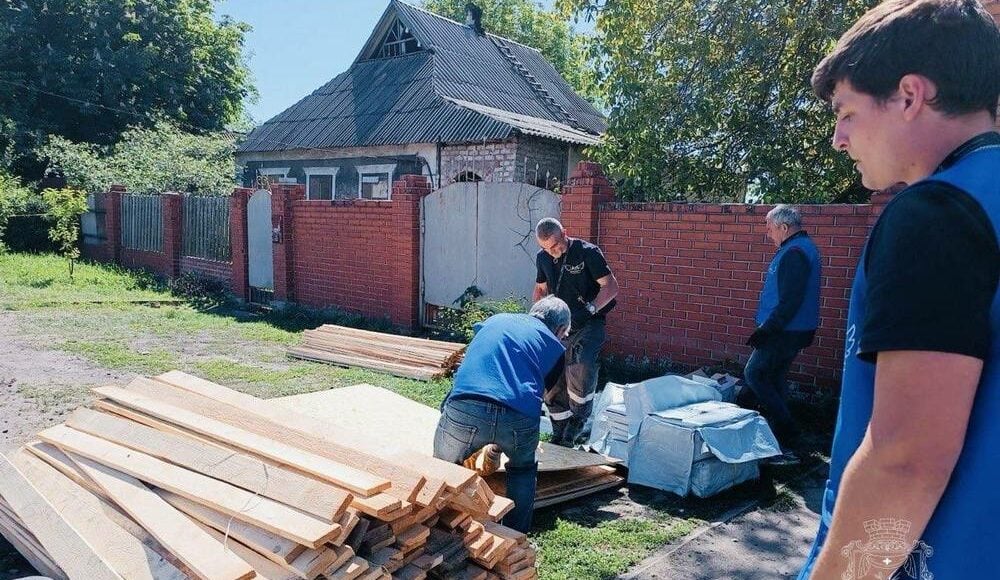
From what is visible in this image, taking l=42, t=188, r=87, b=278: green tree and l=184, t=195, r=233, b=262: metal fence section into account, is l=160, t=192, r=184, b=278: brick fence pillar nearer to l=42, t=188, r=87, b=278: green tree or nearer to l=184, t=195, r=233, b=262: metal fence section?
l=184, t=195, r=233, b=262: metal fence section

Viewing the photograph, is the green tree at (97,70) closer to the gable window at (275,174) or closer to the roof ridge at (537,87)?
the gable window at (275,174)

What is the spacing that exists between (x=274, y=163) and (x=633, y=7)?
14148mm

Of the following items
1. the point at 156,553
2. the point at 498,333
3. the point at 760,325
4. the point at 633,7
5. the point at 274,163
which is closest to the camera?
the point at 156,553

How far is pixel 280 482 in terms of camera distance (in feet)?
9.12

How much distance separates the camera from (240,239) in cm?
1223

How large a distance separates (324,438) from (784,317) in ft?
11.2

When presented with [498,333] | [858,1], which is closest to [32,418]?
[498,333]

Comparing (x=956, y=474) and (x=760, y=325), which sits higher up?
(x=956, y=474)

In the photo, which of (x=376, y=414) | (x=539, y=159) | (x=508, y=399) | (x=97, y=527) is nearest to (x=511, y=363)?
(x=508, y=399)

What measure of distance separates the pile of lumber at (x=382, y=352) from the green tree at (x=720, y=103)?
10.7 feet

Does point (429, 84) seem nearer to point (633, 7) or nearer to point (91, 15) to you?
point (633, 7)

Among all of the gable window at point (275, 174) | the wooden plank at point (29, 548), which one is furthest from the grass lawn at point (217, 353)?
the gable window at point (275, 174)

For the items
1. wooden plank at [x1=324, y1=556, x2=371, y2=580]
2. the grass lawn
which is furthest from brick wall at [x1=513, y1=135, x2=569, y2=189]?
wooden plank at [x1=324, y1=556, x2=371, y2=580]

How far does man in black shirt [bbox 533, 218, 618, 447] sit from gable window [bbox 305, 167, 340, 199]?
46.3ft
